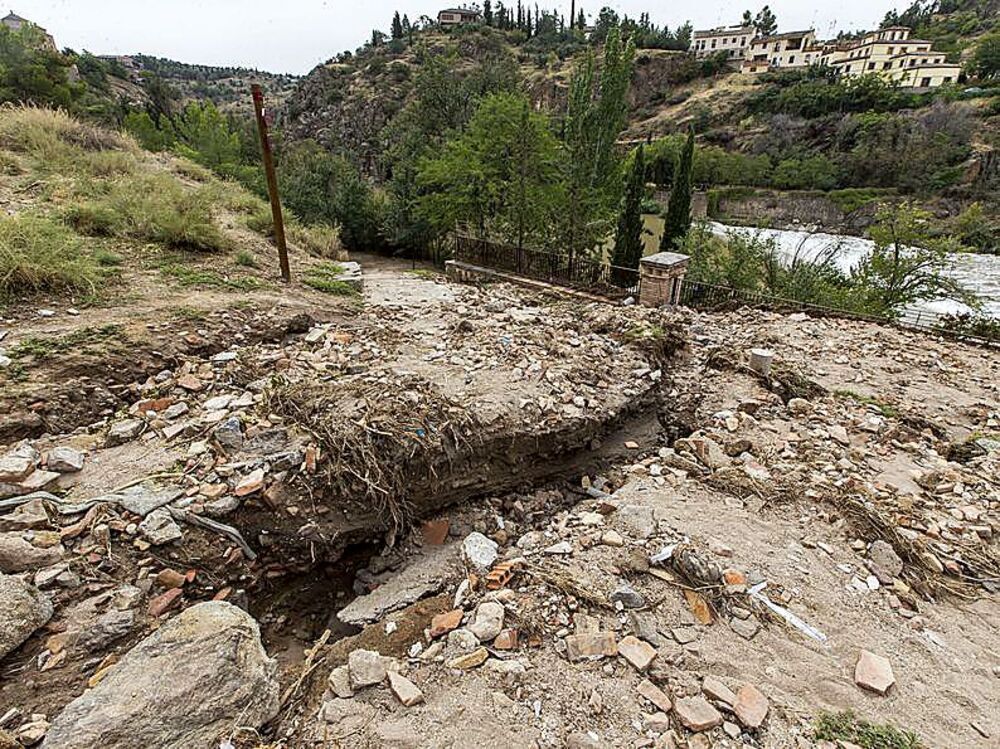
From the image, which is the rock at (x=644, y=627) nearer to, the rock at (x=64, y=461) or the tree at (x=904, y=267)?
the rock at (x=64, y=461)

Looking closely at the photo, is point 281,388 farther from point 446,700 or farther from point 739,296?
point 739,296

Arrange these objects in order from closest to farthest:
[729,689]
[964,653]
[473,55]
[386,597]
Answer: [729,689]
[964,653]
[386,597]
[473,55]

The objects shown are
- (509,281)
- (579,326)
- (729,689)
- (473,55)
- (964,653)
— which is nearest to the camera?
(729,689)

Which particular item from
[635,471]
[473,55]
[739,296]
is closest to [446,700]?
[635,471]

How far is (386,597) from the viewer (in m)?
3.21

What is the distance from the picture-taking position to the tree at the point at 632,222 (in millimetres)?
12641

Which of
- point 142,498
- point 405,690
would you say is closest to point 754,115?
point 142,498

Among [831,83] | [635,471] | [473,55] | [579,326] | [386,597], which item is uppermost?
[473,55]

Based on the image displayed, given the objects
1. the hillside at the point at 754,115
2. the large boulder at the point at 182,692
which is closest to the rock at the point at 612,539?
the large boulder at the point at 182,692

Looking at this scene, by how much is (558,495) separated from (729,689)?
2064 mm

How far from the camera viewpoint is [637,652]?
2398 millimetres

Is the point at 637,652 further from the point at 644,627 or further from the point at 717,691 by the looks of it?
the point at 717,691

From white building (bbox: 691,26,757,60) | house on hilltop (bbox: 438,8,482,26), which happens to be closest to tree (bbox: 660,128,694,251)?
white building (bbox: 691,26,757,60)

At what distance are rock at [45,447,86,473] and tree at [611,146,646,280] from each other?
11676 mm
